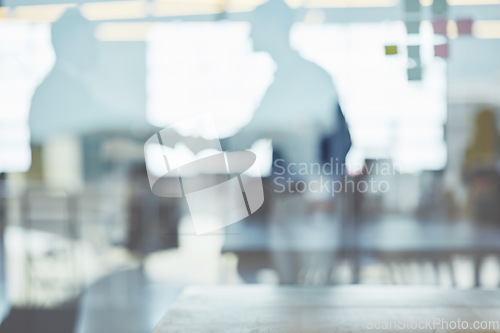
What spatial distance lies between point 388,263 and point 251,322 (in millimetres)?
1460

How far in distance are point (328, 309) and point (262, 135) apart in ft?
3.59

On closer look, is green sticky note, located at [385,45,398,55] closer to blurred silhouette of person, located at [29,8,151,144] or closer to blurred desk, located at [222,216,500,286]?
blurred desk, located at [222,216,500,286]

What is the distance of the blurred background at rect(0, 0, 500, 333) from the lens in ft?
5.47

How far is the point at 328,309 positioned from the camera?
745 mm

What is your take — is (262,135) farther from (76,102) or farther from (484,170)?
(484,170)

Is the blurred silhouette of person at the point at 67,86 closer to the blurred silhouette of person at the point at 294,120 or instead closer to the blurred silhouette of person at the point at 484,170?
the blurred silhouette of person at the point at 294,120

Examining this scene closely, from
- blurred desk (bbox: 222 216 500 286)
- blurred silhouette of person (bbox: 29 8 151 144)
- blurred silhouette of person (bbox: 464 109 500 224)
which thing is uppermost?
blurred silhouette of person (bbox: 29 8 151 144)

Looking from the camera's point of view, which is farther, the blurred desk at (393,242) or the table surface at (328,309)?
the blurred desk at (393,242)

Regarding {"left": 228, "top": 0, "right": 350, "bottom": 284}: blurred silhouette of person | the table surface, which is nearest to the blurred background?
{"left": 228, "top": 0, "right": 350, "bottom": 284}: blurred silhouette of person

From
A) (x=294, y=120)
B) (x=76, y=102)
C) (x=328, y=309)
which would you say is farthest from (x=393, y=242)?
(x=76, y=102)

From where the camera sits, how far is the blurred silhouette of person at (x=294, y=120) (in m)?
1.70

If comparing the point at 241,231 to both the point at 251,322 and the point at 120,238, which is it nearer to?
the point at 120,238

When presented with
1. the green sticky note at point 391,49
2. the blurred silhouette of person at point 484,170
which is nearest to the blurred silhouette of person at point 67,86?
the green sticky note at point 391,49

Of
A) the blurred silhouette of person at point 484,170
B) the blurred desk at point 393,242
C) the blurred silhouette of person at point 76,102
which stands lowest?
the blurred desk at point 393,242
